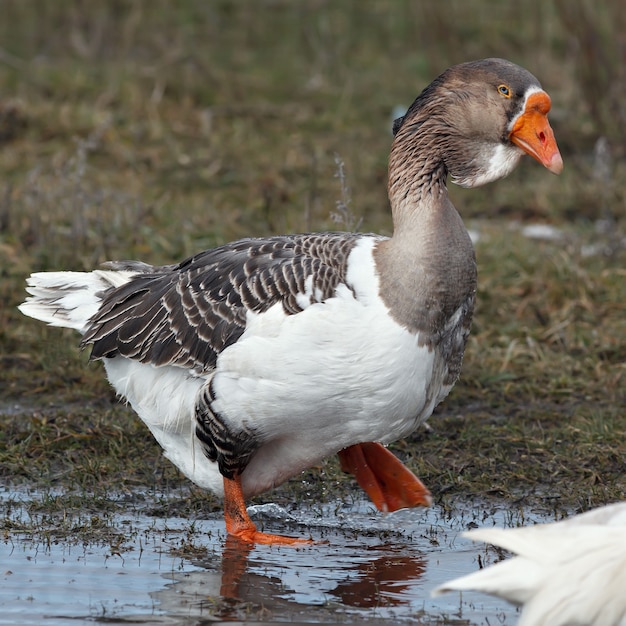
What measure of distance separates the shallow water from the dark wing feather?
2.60ft

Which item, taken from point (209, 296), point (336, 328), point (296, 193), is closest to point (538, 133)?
point (336, 328)

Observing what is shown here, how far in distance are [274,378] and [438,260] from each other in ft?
2.69

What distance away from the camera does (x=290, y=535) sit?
5.78 metres

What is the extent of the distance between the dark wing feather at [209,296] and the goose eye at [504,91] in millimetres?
852

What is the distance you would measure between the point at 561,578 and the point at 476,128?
2.20 m

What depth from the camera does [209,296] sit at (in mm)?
5582

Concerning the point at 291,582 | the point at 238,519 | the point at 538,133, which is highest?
the point at 538,133

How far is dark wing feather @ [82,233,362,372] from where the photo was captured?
5.30 meters

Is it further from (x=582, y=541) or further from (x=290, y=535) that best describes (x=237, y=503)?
(x=582, y=541)

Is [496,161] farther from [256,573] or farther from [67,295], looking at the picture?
[67,295]

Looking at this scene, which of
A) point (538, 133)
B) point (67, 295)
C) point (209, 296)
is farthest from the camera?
point (67, 295)

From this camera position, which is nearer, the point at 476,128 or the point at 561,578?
the point at 561,578

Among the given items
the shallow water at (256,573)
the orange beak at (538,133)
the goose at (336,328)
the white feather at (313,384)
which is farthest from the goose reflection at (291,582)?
the orange beak at (538,133)

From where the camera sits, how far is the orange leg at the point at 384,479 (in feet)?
18.8
